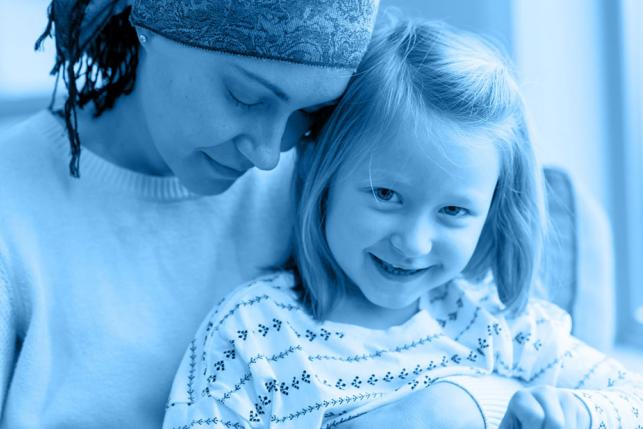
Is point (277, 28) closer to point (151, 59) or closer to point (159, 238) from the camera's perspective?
point (151, 59)

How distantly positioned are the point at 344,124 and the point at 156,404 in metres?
0.50

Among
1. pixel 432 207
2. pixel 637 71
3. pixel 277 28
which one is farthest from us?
pixel 637 71

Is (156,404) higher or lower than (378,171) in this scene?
lower

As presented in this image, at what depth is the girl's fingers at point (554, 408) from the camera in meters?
0.95

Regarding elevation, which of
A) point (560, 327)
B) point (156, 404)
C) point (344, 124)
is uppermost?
point (344, 124)

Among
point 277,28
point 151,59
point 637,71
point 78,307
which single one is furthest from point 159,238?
point 637,71

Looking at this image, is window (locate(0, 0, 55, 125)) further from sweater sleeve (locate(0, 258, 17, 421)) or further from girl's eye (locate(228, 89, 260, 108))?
girl's eye (locate(228, 89, 260, 108))

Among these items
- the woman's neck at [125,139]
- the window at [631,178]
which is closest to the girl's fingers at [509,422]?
the woman's neck at [125,139]

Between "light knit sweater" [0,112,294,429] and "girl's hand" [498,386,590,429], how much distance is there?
1.61ft

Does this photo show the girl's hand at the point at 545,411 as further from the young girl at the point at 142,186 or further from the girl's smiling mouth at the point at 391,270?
the young girl at the point at 142,186

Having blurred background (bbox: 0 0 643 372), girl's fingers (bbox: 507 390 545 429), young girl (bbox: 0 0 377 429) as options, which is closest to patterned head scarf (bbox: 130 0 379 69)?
young girl (bbox: 0 0 377 429)

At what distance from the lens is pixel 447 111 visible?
106 centimetres

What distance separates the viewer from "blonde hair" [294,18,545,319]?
1.07 metres

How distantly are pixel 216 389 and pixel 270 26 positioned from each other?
47 cm
